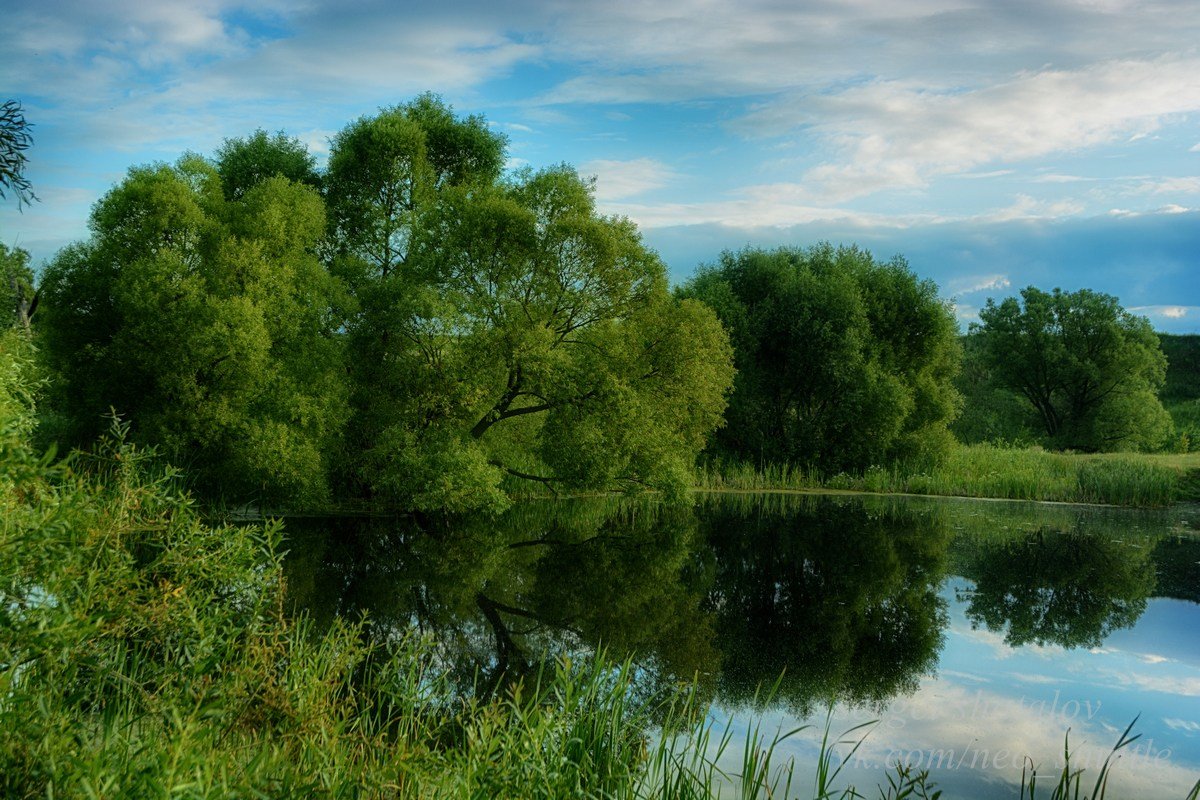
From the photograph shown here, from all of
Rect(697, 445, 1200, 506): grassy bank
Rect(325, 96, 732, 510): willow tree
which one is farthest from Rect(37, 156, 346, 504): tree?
Rect(697, 445, 1200, 506): grassy bank

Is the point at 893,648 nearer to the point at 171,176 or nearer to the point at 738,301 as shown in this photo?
the point at 171,176

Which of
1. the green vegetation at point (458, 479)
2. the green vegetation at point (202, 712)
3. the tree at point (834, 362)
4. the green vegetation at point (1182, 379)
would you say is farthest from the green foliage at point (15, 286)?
the green vegetation at point (1182, 379)

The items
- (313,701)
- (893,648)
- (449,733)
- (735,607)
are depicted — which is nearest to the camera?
(313,701)

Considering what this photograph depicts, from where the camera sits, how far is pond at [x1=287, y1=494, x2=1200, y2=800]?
811 cm

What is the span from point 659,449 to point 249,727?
12.9m

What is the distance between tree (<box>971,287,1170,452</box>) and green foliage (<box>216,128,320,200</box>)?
2832cm

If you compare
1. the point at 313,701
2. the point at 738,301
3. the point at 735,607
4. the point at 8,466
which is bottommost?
the point at 735,607

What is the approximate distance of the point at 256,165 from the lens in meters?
22.3

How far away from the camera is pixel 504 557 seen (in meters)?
15.4

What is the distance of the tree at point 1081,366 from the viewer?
34.5 m

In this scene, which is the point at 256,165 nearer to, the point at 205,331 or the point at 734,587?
the point at 205,331

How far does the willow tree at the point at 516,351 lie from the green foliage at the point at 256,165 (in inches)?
158

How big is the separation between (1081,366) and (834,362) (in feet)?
47.8

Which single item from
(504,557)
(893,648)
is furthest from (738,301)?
(893,648)
